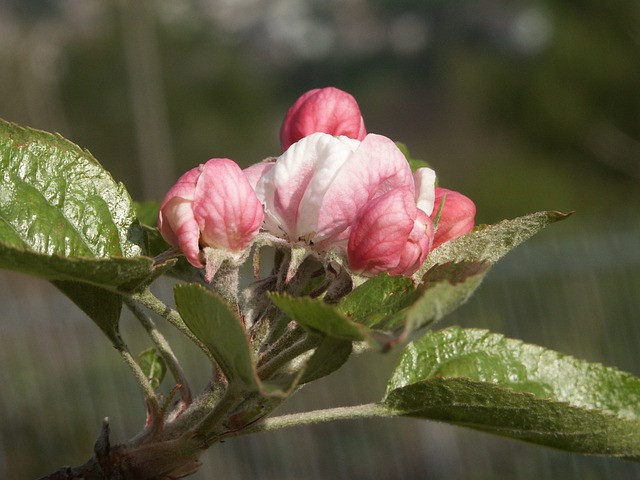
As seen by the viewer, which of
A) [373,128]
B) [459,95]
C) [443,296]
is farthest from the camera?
[373,128]

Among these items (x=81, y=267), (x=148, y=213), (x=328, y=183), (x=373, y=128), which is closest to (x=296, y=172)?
(x=328, y=183)

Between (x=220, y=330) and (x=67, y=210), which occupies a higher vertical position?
(x=67, y=210)

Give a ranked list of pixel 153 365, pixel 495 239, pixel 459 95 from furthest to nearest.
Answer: pixel 459 95 → pixel 153 365 → pixel 495 239

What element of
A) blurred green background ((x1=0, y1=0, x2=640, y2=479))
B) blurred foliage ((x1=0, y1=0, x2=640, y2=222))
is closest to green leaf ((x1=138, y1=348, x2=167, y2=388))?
blurred green background ((x1=0, y1=0, x2=640, y2=479))

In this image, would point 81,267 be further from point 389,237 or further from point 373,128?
point 373,128

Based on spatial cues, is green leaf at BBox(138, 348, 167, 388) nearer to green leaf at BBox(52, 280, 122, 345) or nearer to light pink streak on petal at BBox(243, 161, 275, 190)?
green leaf at BBox(52, 280, 122, 345)

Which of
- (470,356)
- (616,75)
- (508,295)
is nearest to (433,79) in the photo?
(616,75)

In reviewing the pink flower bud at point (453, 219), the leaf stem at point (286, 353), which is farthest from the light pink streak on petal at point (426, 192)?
the leaf stem at point (286, 353)
